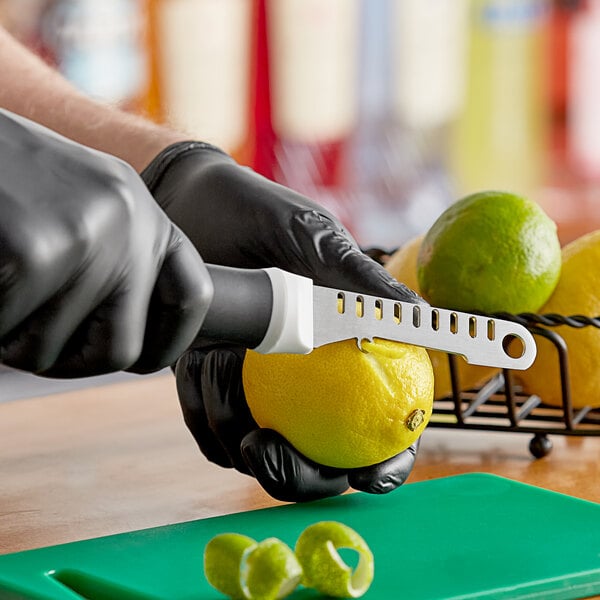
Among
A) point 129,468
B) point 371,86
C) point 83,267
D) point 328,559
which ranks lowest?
point 371,86

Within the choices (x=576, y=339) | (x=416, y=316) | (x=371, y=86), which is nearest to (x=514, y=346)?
(x=576, y=339)

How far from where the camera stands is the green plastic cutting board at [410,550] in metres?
0.65

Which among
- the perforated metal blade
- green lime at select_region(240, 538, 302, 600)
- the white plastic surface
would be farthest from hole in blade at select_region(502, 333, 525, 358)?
green lime at select_region(240, 538, 302, 600)

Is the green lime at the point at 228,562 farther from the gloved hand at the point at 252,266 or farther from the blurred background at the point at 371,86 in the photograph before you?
the blurred background at the point at 371,86

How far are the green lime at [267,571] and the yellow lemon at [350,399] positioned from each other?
0.56 feet

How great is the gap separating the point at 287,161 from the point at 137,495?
4.85 feet

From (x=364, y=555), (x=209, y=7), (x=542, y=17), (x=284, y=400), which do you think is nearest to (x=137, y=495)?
(x=284, y=400)

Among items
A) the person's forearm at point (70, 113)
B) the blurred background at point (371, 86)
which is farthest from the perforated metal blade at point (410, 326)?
the blurred background at point (371, 86)

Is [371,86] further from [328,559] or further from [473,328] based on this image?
[328,559]

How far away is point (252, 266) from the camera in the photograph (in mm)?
906

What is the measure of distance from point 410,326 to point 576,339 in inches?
8.1

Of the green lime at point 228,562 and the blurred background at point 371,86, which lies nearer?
the green lime at point 228,562

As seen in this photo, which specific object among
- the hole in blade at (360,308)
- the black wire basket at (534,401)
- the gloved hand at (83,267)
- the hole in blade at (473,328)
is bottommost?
the black wire basket at (534,401)

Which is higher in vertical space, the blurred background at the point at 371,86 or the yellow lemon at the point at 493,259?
the yellow lemon at the point at 493,259
